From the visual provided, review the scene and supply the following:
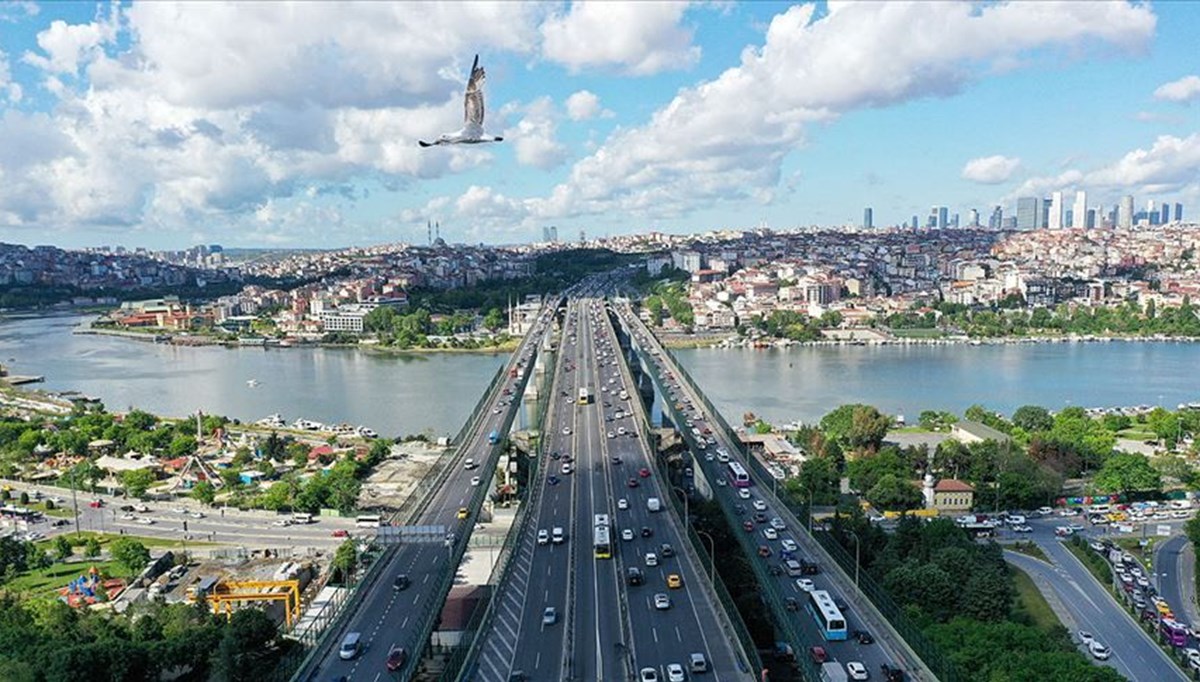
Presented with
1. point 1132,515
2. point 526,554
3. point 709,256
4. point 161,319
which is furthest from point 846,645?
point 709,256

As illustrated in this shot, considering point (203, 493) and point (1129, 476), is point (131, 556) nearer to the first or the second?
point (203, 493)

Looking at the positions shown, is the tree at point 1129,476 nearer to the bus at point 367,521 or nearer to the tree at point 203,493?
the bus at point 367,521

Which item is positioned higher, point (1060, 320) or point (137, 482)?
point (1060, 320)

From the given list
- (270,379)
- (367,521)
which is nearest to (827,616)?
(367,521)

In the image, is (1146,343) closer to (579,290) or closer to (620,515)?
(579,290)

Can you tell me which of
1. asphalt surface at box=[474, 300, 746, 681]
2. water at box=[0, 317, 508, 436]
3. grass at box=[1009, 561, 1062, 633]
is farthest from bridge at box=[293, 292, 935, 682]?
water at box=[0, 317, 508, 436]

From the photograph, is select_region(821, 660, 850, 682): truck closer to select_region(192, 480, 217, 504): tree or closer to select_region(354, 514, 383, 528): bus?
select_region(354, 514, 383, 528): bus
